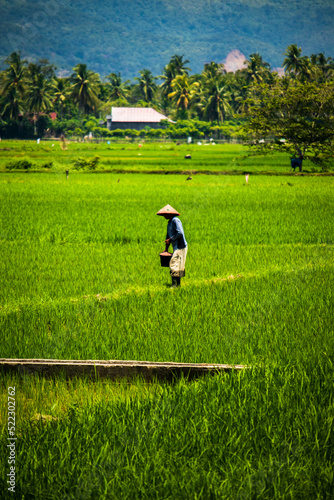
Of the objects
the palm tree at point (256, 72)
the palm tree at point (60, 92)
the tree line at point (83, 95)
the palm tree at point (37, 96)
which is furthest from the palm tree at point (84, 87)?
the palm tree at point (256, 72)

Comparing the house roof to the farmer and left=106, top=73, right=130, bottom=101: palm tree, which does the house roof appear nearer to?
left=106, top=73, right=130, bottom=101: palm tree

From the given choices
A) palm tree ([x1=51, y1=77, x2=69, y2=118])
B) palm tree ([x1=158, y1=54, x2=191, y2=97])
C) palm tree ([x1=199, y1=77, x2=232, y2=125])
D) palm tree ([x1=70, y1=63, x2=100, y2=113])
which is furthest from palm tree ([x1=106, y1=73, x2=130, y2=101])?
palm tree ([x1=199, y1=77, x2=232, y2=125])

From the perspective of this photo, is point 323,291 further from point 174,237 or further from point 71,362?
point 71,362

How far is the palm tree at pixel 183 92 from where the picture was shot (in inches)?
2945

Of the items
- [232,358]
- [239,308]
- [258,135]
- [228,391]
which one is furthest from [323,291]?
[258,135]

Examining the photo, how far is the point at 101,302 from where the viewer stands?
5.44 metres

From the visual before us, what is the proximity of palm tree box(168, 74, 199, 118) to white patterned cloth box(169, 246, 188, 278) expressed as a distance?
70901 millimetres

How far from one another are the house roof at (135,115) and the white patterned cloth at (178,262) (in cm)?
7230

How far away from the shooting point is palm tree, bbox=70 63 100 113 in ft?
240

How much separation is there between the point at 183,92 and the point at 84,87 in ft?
49.0

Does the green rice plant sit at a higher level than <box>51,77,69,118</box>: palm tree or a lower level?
lower

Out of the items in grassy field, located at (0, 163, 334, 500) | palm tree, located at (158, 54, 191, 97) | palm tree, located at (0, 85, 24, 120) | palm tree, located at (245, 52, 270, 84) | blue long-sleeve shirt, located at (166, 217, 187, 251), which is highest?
palm tree, located at (158, 54, 191, 97)

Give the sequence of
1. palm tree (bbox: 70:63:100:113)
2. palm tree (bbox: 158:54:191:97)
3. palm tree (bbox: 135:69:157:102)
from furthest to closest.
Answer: palm tree (bbox: 135:69:157:102) → palm tree (bbox: 158:54:191:97) → palm tree (bbox: 70:63:100:113)

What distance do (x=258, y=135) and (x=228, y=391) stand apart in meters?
29.2
